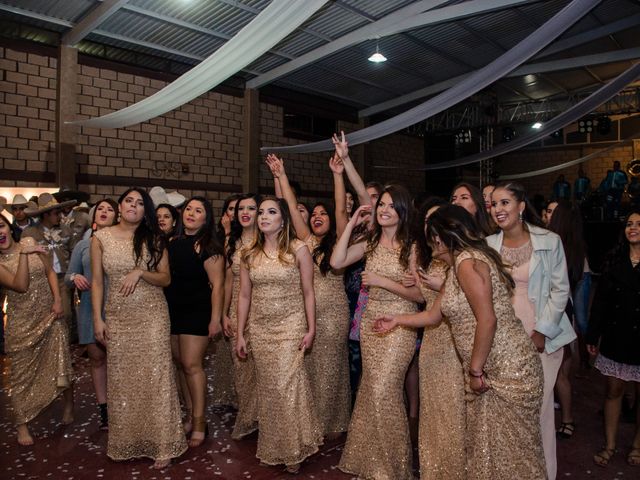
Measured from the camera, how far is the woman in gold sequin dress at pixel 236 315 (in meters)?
3.55

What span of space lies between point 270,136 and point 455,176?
5914 mm

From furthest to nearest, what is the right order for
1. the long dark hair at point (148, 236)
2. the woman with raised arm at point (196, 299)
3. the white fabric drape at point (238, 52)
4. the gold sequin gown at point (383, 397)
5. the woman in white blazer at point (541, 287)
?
the white fabric drape at point (238, 52) < the woman with raised arm at point (196, 299) < the long dark hair at point (148, 236) < the gold sequin gown at point (383, 397) < the woman in white blazer at point (541, 287)

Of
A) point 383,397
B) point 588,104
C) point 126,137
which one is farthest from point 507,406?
point 126,137

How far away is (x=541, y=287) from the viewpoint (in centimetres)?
275

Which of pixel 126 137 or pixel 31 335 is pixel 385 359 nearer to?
pixel 31 335

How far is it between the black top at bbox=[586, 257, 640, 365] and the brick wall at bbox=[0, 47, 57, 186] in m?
7.73

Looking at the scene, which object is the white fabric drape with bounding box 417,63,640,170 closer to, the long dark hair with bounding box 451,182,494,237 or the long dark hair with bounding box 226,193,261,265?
the long dark hair with bounding box 451,182,494,237

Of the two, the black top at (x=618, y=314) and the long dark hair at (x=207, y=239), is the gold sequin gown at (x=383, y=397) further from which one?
the black top at (x=618, y=314)

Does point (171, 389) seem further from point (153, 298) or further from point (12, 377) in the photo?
point (12, 377)

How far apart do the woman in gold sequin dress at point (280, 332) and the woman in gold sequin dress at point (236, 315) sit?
9.0 inches

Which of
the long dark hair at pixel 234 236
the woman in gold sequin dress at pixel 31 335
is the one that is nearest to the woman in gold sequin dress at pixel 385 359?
the long dark hair at pixel 234 236

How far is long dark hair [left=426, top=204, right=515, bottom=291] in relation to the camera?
86.8 inches

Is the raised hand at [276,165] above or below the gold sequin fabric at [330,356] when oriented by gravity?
above

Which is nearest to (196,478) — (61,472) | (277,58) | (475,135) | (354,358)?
(61,472)
